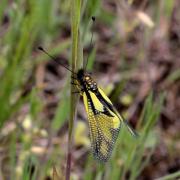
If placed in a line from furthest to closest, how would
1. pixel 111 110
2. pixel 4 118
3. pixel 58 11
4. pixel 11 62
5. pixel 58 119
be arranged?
1. pixel 58 11
2. pixel 11 62
3. pixel 4 118
4. pixel 58 119
5. pixel 111 110

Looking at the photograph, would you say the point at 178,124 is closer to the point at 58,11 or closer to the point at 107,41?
the point at 107,41

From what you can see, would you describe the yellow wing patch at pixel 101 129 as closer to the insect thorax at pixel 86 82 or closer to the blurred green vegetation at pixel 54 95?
the insect thorax at pixel 86 82

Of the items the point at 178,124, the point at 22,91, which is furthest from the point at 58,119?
the point at 178,124

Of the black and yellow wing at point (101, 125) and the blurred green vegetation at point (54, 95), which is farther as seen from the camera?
the blurred green vegetation at point (54, 95)

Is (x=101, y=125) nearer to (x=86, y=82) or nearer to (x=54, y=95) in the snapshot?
(x=86, y=82)

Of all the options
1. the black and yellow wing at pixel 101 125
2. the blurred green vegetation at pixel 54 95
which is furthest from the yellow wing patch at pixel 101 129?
the blurred green vegetation at pixel 54 95
